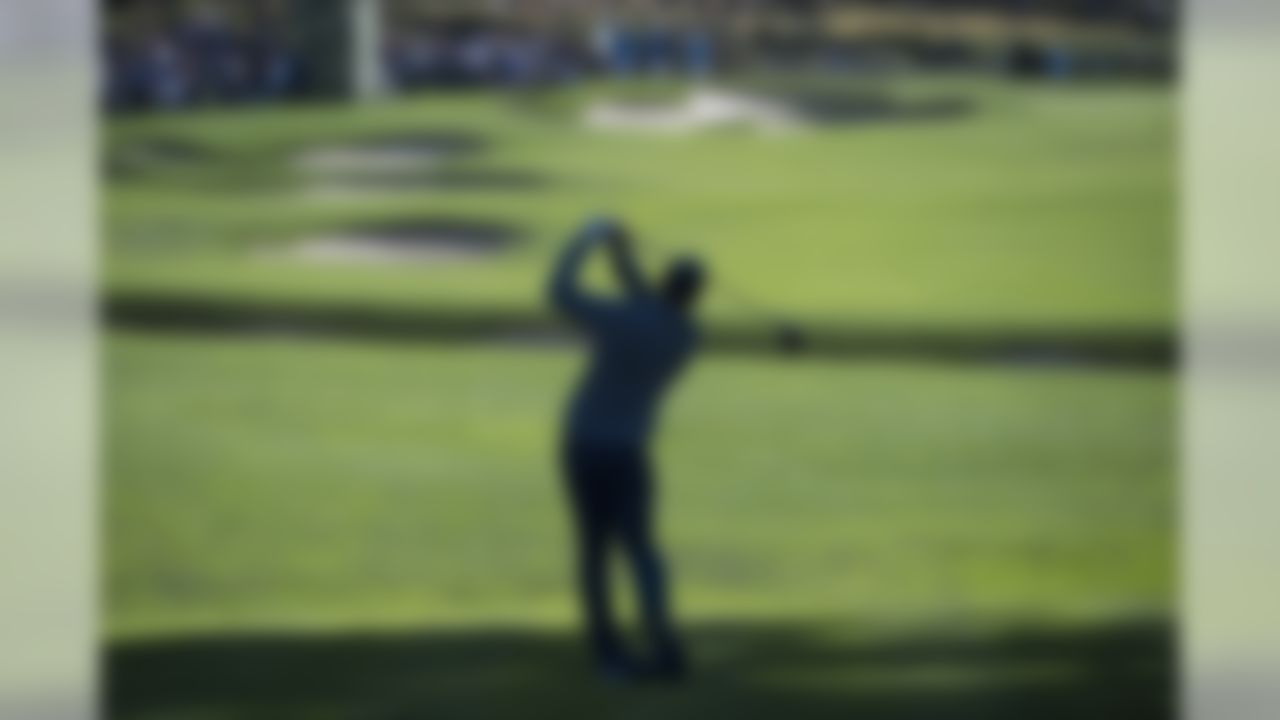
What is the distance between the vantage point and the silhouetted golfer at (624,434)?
19.9 feet

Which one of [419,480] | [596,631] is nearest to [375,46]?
[419,480]

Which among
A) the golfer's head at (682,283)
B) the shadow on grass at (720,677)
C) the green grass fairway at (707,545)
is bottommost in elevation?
the shadow on grass at (720,677)

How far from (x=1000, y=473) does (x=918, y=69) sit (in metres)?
1.07

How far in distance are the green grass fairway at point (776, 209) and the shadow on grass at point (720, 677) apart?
2.74 ft

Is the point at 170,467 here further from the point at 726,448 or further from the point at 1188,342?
the point at 1188,342

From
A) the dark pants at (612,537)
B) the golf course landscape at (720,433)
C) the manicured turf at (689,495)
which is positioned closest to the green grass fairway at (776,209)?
the golf course landscape at (720,433)

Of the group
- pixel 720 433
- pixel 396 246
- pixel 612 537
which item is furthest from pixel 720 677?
pixel 396 246

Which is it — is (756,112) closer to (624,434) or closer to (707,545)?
(624,434)

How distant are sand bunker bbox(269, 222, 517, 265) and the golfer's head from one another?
1.71 ft

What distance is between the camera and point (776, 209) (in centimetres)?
613

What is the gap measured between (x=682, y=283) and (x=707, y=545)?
26.6 inches

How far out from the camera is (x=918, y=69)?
6.19m

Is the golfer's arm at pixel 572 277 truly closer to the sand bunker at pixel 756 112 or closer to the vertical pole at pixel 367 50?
the sand bunker at pixel 756 112

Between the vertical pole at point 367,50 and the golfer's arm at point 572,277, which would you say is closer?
the golfer's arm at point 572,277
